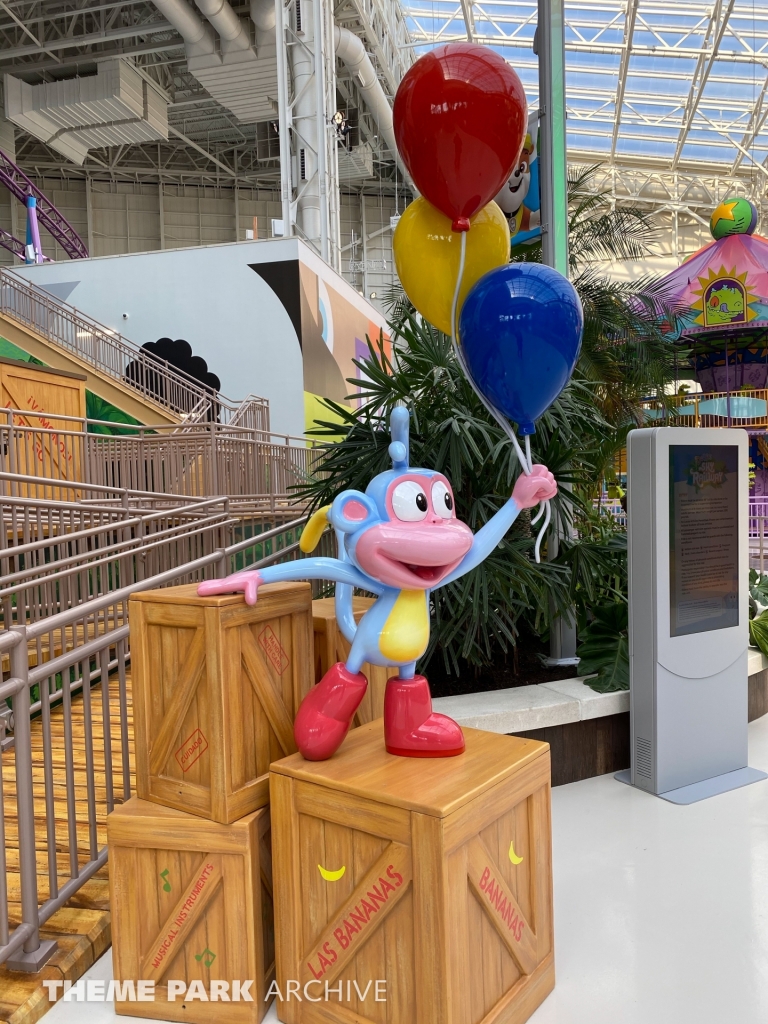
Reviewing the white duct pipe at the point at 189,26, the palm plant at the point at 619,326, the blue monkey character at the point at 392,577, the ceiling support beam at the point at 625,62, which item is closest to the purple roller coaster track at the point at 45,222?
the white duct pipe at the point at 189,26

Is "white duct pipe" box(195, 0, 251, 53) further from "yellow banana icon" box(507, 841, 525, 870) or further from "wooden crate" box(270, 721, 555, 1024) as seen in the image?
"yellow banana icon" box(507, 841, 525, 870)

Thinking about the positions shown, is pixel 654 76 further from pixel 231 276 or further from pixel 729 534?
pixel 729 534

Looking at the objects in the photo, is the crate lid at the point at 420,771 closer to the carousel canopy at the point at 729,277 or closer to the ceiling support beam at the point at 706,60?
the carousel canopy at the point at 729,277

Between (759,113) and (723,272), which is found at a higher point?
(759,113)

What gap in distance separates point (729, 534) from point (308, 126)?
15973mm

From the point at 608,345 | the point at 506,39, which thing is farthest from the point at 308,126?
the point at 608,345

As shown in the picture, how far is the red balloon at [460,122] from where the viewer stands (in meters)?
2.42

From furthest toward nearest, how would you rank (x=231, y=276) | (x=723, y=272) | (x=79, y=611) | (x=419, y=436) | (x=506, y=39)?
(x=506, y=39) < (x=723, y=272) < (x=231, y=276) < (x=419, y=436) < (x=79, y=611)

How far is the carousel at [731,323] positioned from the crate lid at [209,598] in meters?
15.0

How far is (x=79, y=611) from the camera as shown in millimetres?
2680

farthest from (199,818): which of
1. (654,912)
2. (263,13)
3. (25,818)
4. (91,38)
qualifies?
(91,38)

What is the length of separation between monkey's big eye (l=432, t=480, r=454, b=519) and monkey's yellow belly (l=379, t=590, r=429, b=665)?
0.90ft

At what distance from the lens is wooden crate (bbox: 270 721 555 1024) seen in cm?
190

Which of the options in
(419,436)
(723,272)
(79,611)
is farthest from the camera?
(723,272)
